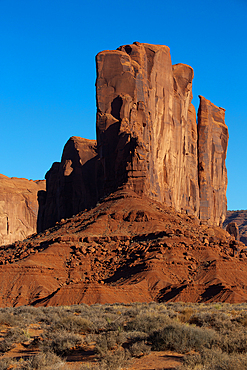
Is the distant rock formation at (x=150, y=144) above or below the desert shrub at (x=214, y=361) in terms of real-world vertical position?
above

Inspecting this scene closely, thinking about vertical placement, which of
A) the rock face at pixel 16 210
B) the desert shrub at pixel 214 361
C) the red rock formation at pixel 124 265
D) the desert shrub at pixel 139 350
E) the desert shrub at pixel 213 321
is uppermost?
the rock face at pixel 16 210

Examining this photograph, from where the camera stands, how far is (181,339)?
15.8m

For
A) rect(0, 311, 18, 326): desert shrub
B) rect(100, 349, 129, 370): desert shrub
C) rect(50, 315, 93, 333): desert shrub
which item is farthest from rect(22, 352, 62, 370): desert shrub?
rect(0, 311, 18, 326): desert shrub

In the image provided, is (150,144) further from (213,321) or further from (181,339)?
(181,339)

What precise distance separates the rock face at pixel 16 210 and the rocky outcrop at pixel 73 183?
1269 cm

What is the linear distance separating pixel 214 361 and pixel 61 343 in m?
5.93

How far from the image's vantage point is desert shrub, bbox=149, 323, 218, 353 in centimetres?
1522

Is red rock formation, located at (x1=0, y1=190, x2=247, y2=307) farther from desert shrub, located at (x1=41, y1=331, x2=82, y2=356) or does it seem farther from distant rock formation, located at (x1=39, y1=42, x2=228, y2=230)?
desert shrub, located at (x1=41, y1=331, x2=82, y2=356)

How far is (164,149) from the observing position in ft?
290

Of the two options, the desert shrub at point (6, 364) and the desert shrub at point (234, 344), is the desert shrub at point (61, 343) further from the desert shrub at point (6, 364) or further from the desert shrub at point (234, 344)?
the desert shrub at point (234, 344)

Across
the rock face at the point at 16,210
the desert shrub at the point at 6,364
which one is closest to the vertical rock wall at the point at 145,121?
the rock face at the point at 16,210

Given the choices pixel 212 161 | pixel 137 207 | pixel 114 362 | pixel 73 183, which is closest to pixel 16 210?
pixel 73 183

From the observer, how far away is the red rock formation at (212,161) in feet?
354

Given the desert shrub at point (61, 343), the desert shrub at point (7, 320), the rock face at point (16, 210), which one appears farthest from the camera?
the rock face at point (16, 210)
